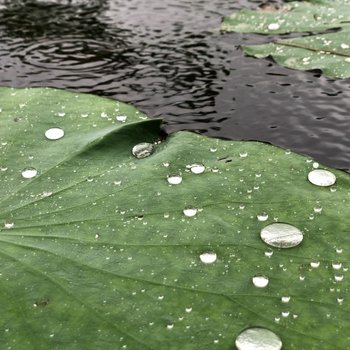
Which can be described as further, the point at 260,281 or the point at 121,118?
the point at 121,118

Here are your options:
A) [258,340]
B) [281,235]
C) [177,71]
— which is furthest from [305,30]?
[258,340]

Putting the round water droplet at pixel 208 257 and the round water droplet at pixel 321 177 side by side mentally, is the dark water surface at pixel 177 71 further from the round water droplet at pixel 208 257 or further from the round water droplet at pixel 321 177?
the round water droplet at pixel 208 257

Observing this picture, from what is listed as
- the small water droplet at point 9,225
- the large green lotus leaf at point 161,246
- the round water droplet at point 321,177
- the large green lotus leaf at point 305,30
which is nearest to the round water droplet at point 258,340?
the large green lotus leaf at point 161,246

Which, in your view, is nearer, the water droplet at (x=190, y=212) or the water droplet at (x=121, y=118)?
the water droplet at (x=190, y=212)

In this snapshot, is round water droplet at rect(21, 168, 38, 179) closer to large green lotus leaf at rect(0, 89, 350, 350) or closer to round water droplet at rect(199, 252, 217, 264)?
large green lotus leaf at rect(0, 89, 350, 350)

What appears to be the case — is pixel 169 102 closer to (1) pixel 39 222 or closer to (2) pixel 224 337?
(1) pixel 39 222

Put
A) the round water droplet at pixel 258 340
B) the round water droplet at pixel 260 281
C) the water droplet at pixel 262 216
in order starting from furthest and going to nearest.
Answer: the water droplet at pixel 262 216 < the round water droplet at pixel 260 281 < the round water droplet at pixel 258 340

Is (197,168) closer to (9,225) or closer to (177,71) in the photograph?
(9,225)
